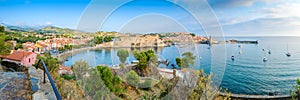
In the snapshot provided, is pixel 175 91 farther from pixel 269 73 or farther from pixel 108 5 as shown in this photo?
pixel 269 73

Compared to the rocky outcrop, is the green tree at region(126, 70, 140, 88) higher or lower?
lower

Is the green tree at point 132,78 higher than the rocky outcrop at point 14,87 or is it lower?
lower

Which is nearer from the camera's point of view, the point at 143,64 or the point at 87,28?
the point at 87,28

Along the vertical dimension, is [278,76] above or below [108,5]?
below

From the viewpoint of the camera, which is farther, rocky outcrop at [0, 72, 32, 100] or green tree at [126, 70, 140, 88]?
green tree at [126, 70, 140, 88]

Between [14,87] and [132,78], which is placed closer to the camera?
[14,87]

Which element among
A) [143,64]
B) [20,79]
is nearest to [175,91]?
[20,79]

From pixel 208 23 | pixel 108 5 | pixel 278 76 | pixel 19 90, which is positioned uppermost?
pixel 108 5

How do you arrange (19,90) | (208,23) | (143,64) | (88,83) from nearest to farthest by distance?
(19,90), (208,23), (88,83), (143,64)

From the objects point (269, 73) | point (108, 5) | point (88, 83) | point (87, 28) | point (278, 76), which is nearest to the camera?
point (87, 28)

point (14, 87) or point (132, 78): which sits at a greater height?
point (14, 87)

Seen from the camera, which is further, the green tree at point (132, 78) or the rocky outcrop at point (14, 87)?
the green tree at point (132, 78)
